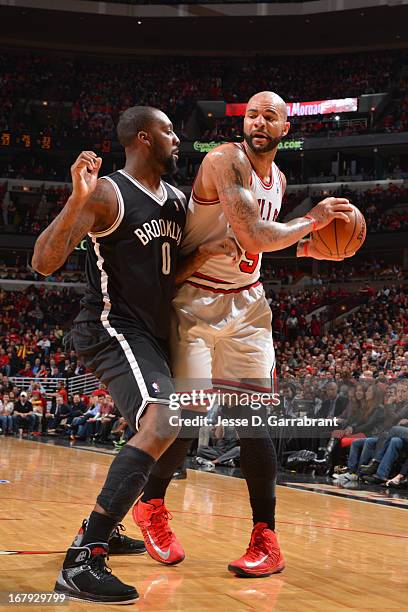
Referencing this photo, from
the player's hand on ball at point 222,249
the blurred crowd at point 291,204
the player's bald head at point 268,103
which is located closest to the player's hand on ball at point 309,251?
the player's hand on ball at point 222,249

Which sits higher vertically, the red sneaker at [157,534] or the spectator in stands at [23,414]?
the red sneaker at [157,534]

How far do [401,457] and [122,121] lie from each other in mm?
6015

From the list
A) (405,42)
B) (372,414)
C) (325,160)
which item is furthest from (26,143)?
(372,414)

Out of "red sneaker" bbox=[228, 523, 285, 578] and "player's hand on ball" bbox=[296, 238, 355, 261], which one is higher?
"player's hand on ball" bbox=[296, 238, 355, 261]

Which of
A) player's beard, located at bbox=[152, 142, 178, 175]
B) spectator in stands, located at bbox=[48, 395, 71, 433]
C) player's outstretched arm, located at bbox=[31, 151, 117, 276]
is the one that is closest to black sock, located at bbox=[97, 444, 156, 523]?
player's outstretched arm, located at bbox=[31, 151, 117, 276]

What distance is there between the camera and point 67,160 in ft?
114

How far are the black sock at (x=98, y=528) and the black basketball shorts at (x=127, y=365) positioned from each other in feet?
1.33

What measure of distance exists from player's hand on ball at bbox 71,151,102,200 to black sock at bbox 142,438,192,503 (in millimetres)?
1432

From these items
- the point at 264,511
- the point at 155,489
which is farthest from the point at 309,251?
the point at 155,489

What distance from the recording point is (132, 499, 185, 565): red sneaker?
3752mm

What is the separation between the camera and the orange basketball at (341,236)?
3869mm

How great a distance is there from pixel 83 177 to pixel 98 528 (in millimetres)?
1346

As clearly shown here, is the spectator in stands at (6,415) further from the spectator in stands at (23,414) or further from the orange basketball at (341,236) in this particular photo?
the orange basketball at (341,236)

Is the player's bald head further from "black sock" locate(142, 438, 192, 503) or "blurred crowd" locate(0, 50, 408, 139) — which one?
"blurred crowd" locate(0, 50, 408, 139)
